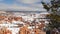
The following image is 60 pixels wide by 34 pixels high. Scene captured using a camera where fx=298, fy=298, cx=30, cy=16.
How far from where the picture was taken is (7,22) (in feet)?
24.0

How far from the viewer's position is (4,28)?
23.9ft

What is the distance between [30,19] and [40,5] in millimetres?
423

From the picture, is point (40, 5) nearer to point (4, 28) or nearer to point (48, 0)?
point (48, 0)

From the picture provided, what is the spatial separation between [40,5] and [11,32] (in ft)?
3.19

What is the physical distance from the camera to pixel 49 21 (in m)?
7.21

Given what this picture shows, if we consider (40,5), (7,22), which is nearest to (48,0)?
(40,5)

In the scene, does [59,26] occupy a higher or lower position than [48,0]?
lower

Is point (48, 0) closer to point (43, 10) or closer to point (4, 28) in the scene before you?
point (43, 10)

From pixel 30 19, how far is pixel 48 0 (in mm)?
643

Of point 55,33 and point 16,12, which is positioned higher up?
point 16,12

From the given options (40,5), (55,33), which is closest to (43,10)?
(40,5)

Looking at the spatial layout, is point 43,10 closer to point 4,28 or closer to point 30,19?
point 30,19

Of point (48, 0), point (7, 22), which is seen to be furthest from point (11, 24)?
point (48, 0)

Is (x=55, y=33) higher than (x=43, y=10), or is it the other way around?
(x=43, y=10)
